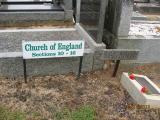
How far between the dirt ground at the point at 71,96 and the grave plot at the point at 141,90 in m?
0.12

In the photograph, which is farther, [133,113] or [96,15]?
[96,15]

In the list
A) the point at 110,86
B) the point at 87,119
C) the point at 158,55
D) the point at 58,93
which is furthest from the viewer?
the point at 158,55

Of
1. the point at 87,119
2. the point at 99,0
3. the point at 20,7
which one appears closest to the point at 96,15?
the point at 99,0

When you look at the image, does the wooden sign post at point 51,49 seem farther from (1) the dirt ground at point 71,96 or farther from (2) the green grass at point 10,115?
(2) the green grass at point 10,115

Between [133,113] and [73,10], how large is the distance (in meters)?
4.68

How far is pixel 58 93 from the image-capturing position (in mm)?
5871

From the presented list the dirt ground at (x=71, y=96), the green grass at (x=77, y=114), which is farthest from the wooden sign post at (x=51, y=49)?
the green grass at (x=77, y=114)

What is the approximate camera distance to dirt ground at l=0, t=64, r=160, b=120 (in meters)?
5.40

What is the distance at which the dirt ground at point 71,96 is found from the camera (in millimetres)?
5398

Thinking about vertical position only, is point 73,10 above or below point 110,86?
above

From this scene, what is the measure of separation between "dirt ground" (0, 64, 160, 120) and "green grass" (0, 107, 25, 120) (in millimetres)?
124

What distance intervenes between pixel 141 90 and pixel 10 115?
95.7 inches

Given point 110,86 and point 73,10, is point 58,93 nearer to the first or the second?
point 110,86

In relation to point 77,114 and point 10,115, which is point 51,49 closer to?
point 77,114
